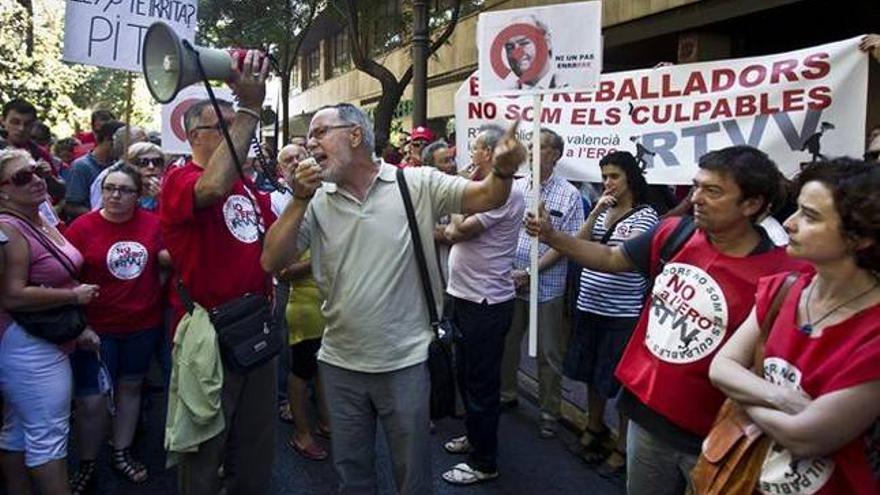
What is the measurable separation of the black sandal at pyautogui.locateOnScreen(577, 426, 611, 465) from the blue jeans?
572 mm

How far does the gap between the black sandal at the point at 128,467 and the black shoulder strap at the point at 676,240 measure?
9.62 ft

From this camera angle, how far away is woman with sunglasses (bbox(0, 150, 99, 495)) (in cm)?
311

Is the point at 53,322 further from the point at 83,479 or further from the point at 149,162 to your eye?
the point at 149,162

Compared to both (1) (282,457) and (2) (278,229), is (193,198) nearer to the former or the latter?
(2) (278,229)

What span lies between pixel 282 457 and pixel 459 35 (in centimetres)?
1546

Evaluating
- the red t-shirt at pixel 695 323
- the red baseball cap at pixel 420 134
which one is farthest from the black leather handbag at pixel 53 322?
the red baseball cap at pixel 420 134

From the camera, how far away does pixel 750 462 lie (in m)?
2.03

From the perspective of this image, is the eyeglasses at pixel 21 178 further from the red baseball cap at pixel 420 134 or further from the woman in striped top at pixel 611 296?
the red baseball cap at pixel 420 134

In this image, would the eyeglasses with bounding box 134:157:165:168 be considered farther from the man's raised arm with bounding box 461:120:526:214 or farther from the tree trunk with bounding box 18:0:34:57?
the tree trunk with bounding box 18:0:34:57

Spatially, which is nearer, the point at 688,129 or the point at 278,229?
the point at 278,229

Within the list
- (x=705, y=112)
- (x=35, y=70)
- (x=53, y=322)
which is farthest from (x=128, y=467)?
(x=35, y=70)

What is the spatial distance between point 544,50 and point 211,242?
176 centimetres

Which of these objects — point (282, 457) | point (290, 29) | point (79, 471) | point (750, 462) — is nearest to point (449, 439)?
point (282, 457)

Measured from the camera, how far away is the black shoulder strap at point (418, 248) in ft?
9.33
